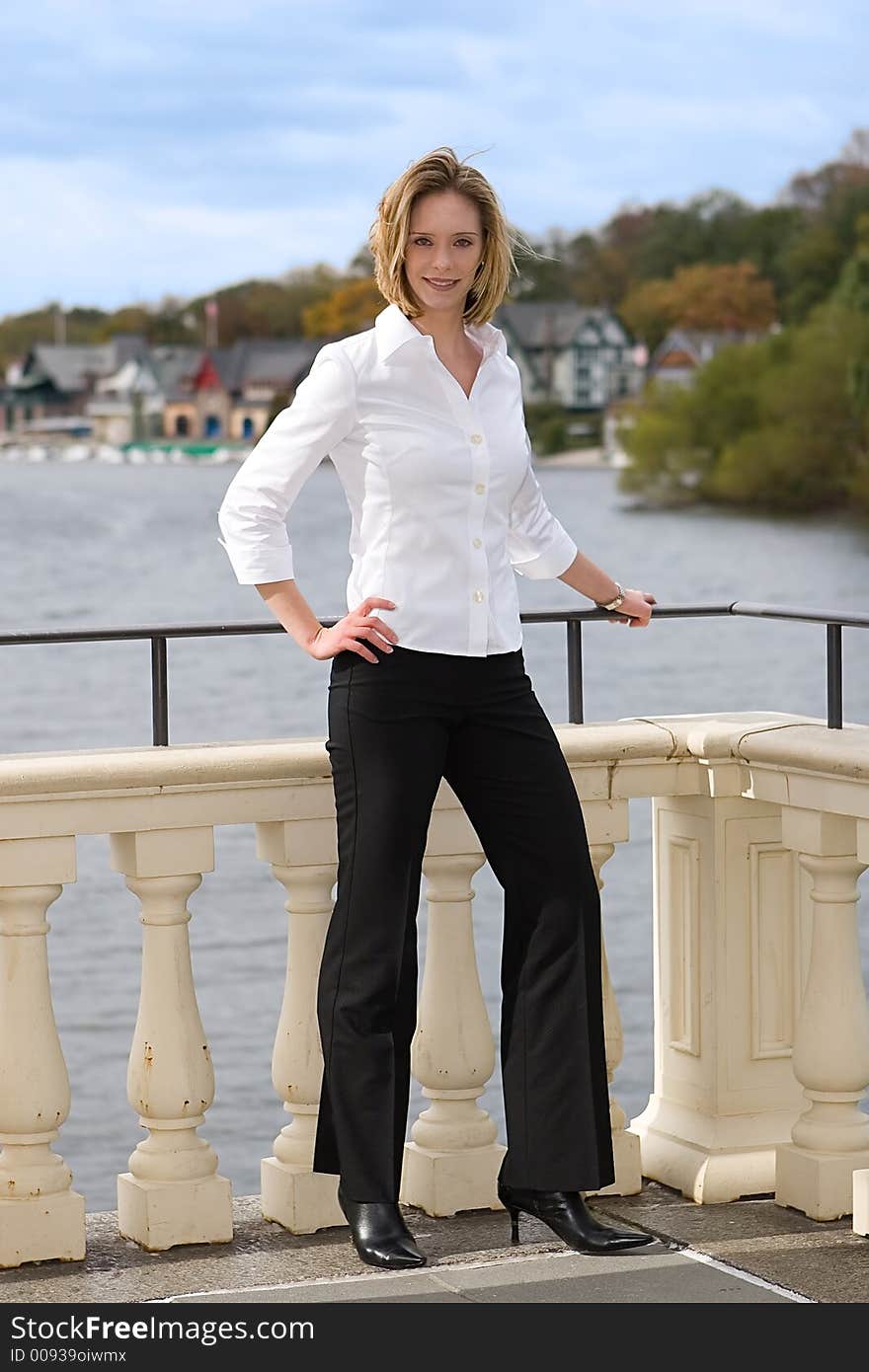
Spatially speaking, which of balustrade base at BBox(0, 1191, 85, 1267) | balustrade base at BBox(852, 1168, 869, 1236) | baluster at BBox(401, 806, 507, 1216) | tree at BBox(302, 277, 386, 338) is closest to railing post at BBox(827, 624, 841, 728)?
baluster at BBox(401, 806, 507, 1216)

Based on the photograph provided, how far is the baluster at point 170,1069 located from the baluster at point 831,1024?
993 mm

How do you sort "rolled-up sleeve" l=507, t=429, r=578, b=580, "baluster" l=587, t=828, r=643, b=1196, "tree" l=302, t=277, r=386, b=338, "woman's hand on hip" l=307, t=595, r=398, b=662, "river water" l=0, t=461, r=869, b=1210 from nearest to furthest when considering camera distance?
"woman's hand on hip" l=307, t=595, r=398, b=662 < "rolled-up sleeve" l=507, t=429, r=578, b=580 < "baluster" l=587, t=828, r=643, b=1196 < "river water" l=0, t=461, r=869, b=1210 < "tree" l=302, t=277, r=386, b=338

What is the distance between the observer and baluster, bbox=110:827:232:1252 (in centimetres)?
343

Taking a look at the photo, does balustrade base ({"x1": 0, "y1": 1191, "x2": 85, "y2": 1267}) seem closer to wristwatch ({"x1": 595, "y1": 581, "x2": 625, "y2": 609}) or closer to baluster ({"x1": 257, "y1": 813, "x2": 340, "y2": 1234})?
baluster ({"x1": 257, "y1": 813, "x2": 340, "y2": 1234})

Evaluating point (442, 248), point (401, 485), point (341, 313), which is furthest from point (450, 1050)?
point (341, 313)

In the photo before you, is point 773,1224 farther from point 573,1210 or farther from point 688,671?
point 688,671

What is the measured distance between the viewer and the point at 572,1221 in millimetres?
3281

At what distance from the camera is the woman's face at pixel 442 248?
3.08m

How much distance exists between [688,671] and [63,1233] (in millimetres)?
37610

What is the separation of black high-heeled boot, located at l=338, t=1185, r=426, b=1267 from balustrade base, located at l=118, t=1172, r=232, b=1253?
1.03ft

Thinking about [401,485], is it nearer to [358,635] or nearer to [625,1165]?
[358,635]

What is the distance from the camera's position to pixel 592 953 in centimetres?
328

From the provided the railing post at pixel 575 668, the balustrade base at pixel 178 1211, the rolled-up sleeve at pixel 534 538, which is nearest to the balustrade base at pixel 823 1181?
the railing post at pixel 575 668

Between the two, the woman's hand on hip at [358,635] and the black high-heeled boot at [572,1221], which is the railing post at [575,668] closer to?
the woman's hand on hip at [358,635]
